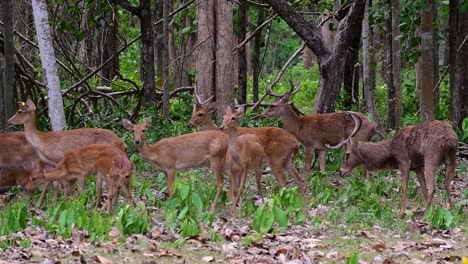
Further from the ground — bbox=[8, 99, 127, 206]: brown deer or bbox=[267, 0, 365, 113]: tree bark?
bbox=[267, 0, 365, 113]: tree bark

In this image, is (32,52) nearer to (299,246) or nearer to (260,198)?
(260,198)

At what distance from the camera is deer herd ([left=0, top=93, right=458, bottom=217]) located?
10453 millimetres

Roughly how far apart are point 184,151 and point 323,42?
3835 millimetres

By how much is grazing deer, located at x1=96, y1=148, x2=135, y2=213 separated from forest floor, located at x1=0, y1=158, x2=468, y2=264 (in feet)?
3.41

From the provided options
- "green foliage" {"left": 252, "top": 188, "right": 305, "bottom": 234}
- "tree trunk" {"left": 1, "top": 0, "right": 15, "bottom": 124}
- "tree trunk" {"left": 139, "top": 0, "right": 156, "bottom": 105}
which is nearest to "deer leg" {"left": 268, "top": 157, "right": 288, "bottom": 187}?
"green foliage" {"left": 252, "top": 188, "right": 305, "bottom": 234}

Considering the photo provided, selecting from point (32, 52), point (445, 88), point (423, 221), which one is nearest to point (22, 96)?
point (32, 52)

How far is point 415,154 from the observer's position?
10844 millimetres

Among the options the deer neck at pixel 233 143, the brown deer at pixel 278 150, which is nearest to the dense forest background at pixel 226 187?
the brown deer at pixel 278 150

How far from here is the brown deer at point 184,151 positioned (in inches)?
450

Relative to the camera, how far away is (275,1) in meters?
14.2

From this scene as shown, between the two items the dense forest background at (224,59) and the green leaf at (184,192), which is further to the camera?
the dense forest background at (224,59)

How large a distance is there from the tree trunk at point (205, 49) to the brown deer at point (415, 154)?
5877 mm

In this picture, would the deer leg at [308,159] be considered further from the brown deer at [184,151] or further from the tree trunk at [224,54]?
the tree trunk at [224,54]

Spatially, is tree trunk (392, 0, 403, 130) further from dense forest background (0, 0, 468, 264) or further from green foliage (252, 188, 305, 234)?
green foliage (252, 188, 305, 234)
